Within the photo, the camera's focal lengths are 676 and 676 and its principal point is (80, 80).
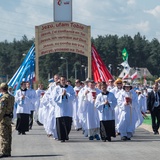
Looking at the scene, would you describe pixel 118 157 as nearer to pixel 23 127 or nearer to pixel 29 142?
pixel 29 142

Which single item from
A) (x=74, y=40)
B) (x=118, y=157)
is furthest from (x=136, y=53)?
(x=118, y=157)

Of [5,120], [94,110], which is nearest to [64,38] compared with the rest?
[94,110]

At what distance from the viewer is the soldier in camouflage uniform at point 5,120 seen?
49.6 ft

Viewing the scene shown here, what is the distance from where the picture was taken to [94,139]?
20.8 m

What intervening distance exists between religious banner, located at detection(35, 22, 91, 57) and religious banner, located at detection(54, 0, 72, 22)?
0.26m

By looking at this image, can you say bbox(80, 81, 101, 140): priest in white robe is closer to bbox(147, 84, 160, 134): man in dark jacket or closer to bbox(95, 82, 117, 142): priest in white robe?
bbox(95, 82, 117, 142): priest in white robe

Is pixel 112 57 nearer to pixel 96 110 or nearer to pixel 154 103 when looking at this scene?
pixel 154 103

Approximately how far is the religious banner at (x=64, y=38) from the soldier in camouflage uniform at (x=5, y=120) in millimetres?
20519

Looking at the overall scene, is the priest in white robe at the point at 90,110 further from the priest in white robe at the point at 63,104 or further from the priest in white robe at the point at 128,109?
the priest in white robe at the point at 63,104

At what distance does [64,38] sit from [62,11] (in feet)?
4.73

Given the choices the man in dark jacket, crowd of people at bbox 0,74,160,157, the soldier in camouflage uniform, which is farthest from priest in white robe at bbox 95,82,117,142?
the soldier in camouflage uniform

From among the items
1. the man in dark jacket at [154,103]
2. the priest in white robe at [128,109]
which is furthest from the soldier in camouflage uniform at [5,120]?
the man in dark jacket at [154,103]

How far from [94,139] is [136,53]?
124475 mm

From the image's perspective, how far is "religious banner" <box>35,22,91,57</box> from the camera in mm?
35812
